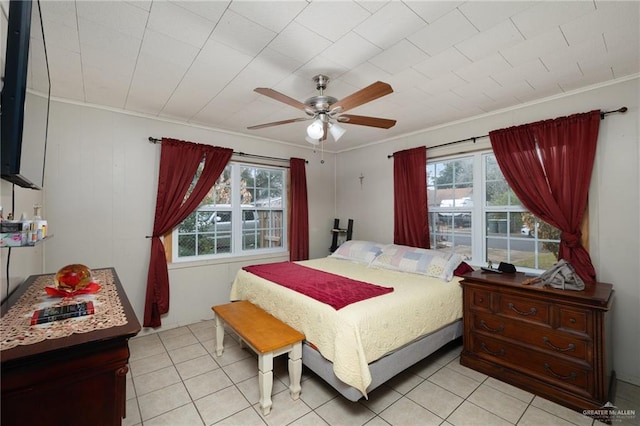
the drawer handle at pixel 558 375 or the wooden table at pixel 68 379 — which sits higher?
the wooden table at pixel 68 379

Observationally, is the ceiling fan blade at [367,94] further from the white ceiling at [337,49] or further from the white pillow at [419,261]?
the white pillow at [419,261]

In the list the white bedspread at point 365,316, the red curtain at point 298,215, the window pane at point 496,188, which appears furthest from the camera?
the red curtain at point 298,215

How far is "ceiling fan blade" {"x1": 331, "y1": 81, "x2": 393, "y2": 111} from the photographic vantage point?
1728mm

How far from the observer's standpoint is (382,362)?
2018 millimetres

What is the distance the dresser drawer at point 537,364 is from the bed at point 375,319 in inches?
11.5

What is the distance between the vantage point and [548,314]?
216cm

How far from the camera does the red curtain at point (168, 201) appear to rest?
3229 mm

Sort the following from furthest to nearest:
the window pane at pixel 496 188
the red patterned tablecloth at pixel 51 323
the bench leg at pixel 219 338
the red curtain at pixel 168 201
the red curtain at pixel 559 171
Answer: the red curtain at pixel 168 201 < the window pane at pixel 496 188 < the bench leg at pixel 219 338 < the red curtain at pixel 559 171 < the red patterned tablecloth at pixel 51 323

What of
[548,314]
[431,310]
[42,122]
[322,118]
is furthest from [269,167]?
[548,314]

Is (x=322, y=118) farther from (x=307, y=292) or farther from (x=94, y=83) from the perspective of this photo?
(x=94, y=83)

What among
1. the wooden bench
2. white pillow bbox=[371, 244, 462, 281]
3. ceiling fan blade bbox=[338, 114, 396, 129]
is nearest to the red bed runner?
the wooden bench

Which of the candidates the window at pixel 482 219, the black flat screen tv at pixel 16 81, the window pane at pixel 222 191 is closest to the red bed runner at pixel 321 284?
the window pane at pixel 222 191

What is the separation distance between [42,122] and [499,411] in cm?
360

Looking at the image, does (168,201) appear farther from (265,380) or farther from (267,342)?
(265,380)
